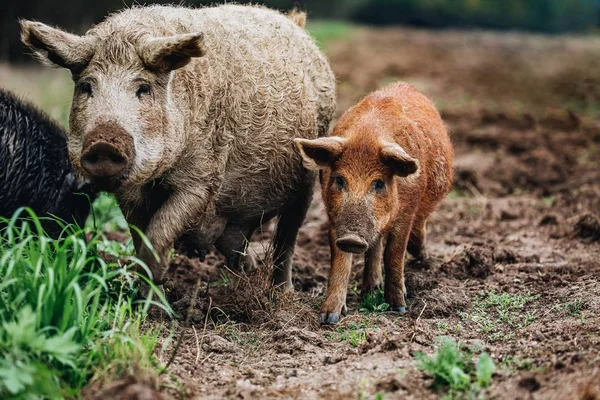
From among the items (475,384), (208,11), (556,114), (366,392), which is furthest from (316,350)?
(556,114)

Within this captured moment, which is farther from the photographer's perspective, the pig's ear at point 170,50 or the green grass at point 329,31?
the green grass at point 329,31

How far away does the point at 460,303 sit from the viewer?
5781 millimetres

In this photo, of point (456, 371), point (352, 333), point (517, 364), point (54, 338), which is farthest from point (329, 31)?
point (54, 338)

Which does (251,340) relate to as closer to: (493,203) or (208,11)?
(208,11)

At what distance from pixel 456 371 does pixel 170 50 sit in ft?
8.05

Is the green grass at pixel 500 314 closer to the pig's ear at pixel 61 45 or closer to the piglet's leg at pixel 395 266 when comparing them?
the piglet's leg at pixel 395 266

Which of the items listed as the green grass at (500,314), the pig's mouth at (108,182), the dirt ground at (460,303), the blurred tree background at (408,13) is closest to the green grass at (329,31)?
the blurred tree background at (408,13)

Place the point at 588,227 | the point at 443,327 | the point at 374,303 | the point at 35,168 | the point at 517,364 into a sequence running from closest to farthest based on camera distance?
the point at 517,364, the point at 443,327, the point at 374,303, the point at 35,168, the point at 588,227

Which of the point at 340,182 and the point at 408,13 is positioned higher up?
the point at 340,182

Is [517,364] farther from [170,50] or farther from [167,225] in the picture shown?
[170,50]

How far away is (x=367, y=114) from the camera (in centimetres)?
593

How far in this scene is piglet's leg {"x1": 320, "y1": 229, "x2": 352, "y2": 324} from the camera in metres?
5.62

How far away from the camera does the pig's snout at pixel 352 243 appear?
5.24 m

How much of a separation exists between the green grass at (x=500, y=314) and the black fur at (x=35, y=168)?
291cm
